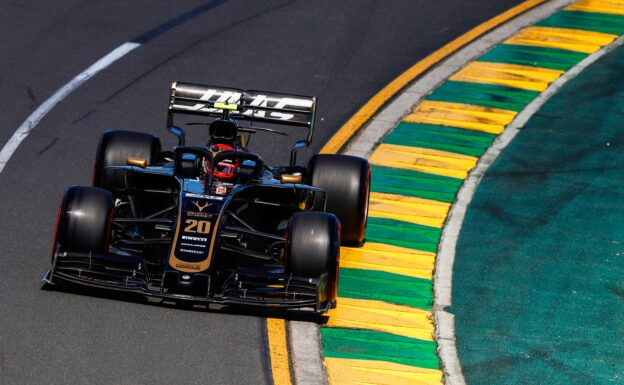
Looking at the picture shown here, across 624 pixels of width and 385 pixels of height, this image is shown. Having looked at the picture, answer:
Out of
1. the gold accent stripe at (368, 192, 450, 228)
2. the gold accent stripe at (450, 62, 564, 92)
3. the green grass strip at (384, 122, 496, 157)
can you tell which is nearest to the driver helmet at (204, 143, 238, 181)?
the gold accent stripe at (368, 192, 450, 228)

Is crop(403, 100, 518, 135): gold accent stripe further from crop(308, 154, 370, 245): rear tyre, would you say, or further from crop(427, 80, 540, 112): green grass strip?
crop(308, 154, 370, 245): rear tyre

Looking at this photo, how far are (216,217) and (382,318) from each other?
1674mm

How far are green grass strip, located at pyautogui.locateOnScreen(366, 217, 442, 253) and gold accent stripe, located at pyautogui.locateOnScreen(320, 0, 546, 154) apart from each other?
1907 mm

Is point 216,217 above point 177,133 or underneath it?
underneath

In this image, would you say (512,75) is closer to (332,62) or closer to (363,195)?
(332,62)

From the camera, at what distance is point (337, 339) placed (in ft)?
34.3

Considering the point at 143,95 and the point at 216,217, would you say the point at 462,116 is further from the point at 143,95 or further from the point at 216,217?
the point at 216,217

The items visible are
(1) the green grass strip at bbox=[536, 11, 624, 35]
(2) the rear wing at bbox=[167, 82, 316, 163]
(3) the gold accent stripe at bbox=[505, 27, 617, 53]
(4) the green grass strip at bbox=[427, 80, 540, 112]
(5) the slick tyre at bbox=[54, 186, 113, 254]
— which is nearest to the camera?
(5) the slick tyre at bbox=[54, 186, 113, 254]

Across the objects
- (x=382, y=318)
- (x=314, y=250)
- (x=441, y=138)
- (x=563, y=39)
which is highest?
(x=563, y=39)

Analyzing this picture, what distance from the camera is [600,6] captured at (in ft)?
65.7

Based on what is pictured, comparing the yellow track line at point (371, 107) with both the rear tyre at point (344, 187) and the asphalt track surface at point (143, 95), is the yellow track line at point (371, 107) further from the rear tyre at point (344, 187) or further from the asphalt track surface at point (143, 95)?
the rear tyre at point (344, 187)

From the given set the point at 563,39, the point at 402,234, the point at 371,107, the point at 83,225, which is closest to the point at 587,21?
the point at 563,39

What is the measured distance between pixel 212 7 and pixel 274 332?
988 centimetres

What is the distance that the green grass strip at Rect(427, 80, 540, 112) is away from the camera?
16.4 meters
